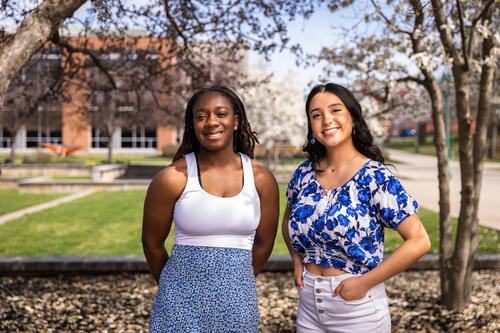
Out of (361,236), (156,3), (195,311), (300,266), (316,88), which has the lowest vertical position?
(195,311)

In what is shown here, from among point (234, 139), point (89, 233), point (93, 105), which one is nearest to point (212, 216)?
point (234, 139)

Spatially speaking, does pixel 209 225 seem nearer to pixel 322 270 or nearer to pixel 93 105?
pixel 322 270

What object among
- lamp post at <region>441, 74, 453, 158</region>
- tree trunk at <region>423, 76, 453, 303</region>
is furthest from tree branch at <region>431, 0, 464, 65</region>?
lamp post at <region>441, 74, 453, 158</region>

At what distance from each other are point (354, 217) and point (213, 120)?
0.77 meters

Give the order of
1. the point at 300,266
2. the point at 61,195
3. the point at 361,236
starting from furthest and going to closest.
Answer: the point at 61,195
the point at 300,266
the point at 361,236

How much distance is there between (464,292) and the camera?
4.42 meters

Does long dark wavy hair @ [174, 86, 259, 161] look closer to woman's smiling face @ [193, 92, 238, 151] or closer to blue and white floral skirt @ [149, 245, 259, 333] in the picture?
woman's smiling face @ [193, 92, 238, 151]

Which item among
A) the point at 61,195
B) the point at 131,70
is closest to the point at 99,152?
the point at 61,195

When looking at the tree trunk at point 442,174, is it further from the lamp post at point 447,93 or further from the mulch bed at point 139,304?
the lamp post at point 447,93

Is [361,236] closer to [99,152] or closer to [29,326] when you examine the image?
[29,326]

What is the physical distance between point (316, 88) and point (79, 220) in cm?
858

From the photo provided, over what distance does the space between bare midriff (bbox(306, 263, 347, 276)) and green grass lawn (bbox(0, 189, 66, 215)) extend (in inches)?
405

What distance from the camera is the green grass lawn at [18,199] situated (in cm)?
1146

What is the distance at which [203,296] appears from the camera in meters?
2.06
